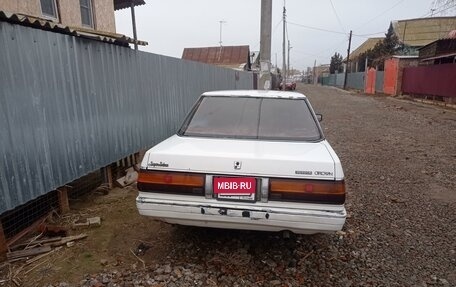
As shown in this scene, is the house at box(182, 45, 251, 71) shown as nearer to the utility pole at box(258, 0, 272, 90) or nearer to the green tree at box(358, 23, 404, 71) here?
the green tree at box(358, 23, 404, 71)

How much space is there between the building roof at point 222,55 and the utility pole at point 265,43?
2675 centimetres

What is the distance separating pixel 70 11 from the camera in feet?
29.0

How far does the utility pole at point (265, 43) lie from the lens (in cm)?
938

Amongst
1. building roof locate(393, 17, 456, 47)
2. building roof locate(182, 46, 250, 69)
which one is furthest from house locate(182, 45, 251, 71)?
building roof locate(393, 17, 456, 47)

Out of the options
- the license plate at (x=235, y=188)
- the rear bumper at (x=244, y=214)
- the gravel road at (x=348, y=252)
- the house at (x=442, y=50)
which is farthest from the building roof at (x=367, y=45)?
the license plate at (x=235, y=188)

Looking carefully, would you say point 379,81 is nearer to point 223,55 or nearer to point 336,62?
point 223,55

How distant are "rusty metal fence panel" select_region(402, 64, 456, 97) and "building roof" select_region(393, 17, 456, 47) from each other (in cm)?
1700

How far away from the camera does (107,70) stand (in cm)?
462

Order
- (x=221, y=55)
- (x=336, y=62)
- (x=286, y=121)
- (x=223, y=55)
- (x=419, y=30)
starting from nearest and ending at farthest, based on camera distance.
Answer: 1. (x=286, y=121)
2. (x=223, y=55)
3. (x=221, y=55)
4. (x=419, y=30)
5. (x=336, y=62)

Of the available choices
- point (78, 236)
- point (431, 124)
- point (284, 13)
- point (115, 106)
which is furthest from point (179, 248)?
point (284, 13)

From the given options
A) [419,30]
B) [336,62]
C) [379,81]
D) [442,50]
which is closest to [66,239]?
[442,50]

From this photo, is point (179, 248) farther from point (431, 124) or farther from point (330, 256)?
point (431, 124)

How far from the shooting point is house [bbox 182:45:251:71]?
37.5m

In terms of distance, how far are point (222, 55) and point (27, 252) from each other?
3780 centimetres
